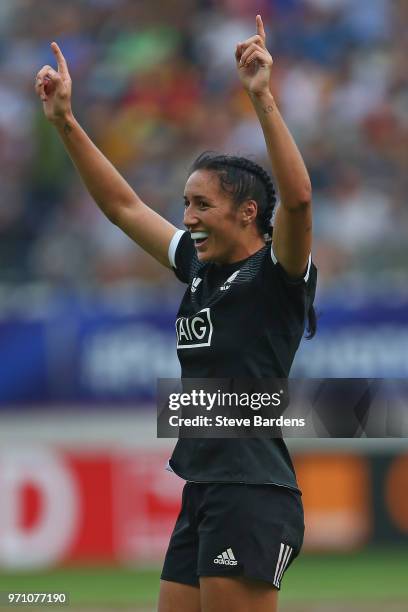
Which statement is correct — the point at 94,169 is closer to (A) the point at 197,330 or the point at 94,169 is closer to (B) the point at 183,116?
(A) the point at 197,330

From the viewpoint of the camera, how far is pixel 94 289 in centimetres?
925

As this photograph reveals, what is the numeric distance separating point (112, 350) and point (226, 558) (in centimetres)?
463

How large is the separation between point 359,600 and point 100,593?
5.25 ft

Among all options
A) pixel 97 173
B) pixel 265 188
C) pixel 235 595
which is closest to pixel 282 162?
pixel 265 188

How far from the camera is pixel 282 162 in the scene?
3744mm

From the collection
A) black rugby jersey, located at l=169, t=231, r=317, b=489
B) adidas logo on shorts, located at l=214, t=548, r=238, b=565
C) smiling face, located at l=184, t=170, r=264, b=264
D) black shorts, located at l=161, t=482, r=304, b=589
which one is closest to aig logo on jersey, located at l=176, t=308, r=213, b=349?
black rugby jersey, located at l=169, t=231, r=317, b=489

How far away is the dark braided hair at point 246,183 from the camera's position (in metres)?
4.12

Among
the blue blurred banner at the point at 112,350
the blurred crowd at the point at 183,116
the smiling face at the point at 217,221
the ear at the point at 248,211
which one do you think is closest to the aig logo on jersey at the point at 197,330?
the smiling face at the point at 217,221

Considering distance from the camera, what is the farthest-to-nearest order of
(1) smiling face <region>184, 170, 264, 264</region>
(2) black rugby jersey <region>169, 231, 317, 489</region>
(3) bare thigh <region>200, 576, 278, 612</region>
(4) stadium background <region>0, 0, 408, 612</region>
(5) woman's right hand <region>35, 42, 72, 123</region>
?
(4) stadium background <region>0, 0, 408, 612</region> < (5) woman's right hand <region>35, 42, 72, 123</region> < (1) smiling face <region>184, 170, 264, 264</region> < (2) black rugby jersey <region>169, 231, 317, 489</region> < (3) bare thigh <region>200, 576, 278, 612</region>

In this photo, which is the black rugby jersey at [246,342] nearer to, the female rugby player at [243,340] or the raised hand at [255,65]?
the female rugby player at [243,340]

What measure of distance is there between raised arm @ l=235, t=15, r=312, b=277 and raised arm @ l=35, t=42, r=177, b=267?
0.81 metres

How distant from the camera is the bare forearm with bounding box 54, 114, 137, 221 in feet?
14.9

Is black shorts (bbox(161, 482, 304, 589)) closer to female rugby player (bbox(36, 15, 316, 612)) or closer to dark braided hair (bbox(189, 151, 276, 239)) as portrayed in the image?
female rugby player (bbox(36, 15, 316, 612))

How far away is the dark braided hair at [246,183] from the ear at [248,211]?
0.5 inches
